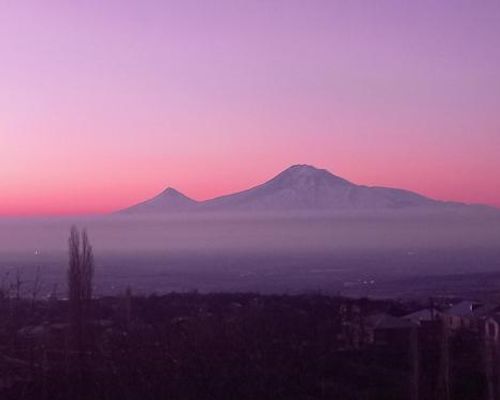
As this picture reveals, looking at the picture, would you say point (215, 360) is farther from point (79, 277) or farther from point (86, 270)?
point (86, 270)

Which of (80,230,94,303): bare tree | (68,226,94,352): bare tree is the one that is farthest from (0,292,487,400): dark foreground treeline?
(80,230,94,303): bare tree

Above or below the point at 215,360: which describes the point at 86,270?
above

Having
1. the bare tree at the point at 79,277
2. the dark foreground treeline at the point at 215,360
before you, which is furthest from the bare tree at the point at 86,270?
the dark foreground treeline at the point at 215,360

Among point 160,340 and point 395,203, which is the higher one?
point 395,203

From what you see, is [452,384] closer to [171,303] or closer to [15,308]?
[15,308]

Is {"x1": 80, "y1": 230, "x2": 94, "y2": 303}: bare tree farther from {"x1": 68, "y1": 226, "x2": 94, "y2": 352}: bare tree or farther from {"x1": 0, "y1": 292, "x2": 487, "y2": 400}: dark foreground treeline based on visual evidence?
{"x1": 0, "y1": 292, "x2": 487, "y2": 400}: dark foreground treeline

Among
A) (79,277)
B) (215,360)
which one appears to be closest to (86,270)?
(79,277)

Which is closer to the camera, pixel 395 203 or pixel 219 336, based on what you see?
pixel 219 336

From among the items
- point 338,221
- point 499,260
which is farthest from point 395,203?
point 499,260

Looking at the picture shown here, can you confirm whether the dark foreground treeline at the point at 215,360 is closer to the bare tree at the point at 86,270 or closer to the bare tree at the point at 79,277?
the bare tree at the point at 79,277
